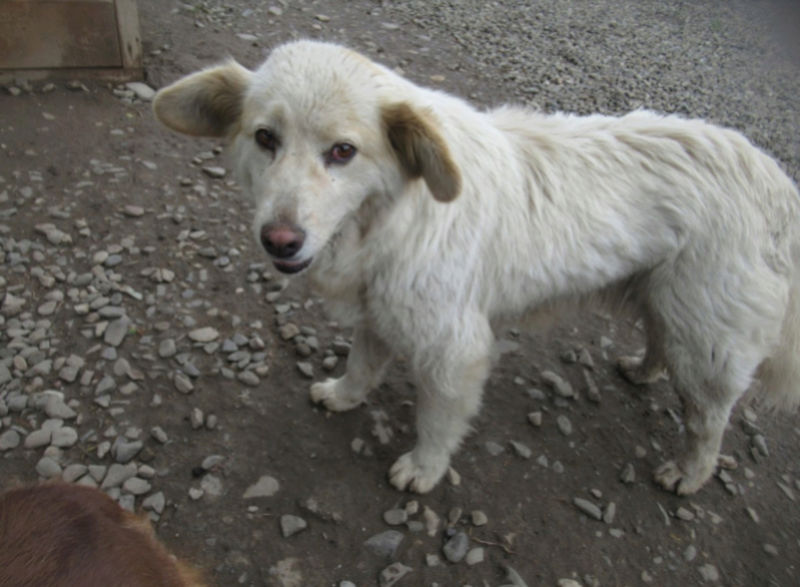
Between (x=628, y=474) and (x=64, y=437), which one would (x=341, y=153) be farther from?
(x=628, y=474)

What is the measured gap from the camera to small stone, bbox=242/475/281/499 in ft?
9.04

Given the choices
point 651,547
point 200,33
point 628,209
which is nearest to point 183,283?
point 628,209

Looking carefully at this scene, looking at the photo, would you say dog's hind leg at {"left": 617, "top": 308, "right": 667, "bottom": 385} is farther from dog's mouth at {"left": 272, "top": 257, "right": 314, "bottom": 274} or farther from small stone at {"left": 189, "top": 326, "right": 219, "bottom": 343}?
small stone at {"left": 189, "top": 326, "right": 219, "bottom": 343}

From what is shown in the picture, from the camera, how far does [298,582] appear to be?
8.16ft

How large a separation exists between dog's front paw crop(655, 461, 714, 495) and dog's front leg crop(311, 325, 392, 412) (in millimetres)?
1486

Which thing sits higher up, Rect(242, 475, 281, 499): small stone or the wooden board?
the wooden board

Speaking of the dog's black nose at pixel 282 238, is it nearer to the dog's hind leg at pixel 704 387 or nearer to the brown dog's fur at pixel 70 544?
the brown dog's fur at pixel 70 544

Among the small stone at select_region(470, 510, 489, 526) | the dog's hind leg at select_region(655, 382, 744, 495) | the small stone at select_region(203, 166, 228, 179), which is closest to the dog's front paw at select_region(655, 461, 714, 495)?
the dog's hind leg at select_region(655, 382, 744, 495)

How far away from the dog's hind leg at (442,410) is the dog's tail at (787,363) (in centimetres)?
135

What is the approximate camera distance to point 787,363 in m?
2.88

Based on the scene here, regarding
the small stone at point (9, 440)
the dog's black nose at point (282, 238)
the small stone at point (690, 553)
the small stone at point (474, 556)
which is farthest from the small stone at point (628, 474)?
the small stone at point (9, 440)

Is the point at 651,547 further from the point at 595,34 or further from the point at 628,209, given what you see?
the point at 595,34

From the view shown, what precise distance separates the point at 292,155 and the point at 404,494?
165 centimetres

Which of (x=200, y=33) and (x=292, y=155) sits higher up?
(x=292, y=155)
